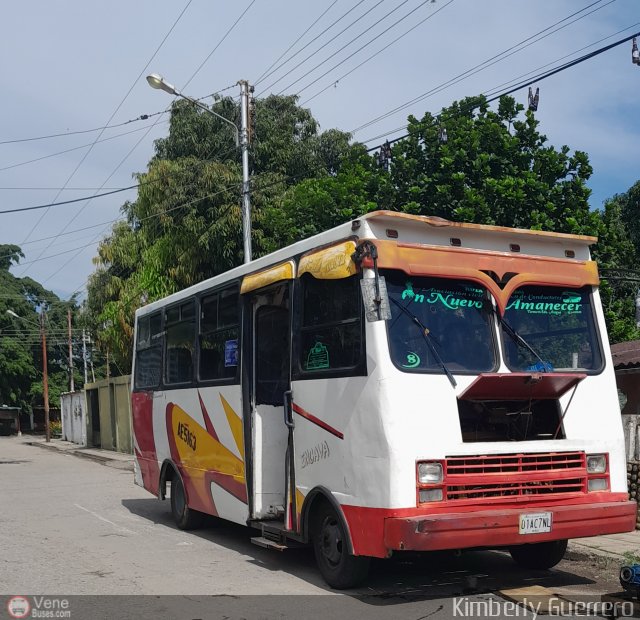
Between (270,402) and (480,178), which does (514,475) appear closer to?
(270,402)

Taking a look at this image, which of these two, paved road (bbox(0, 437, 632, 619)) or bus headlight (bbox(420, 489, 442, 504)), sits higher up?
bus headlight (bbox(420, 489, 442, 504))

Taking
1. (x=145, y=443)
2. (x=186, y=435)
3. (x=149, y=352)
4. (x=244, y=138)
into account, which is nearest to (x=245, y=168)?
(x=244, y=138)

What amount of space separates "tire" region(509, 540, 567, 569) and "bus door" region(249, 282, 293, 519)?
2.39 meters

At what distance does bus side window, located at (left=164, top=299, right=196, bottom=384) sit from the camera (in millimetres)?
10852

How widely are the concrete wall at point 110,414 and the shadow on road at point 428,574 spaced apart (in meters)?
21.5

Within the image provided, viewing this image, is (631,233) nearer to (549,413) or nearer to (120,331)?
(120,331)

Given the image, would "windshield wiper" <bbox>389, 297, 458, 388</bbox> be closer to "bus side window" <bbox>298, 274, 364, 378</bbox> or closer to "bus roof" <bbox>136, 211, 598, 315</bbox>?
"bus side window" <bbox>298, 274, 364, 378</bbox>

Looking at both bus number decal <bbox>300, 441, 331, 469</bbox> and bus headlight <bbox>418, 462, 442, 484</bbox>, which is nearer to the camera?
bus headlight <bbox>418, 462, 442, 484</bbox>

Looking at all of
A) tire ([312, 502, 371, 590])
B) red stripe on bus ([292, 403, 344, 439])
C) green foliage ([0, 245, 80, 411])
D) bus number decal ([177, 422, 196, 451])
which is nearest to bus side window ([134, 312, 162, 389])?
bus number decal ([177, 422, 196, 451])

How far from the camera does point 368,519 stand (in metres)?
6.68

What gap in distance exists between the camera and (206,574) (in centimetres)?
827

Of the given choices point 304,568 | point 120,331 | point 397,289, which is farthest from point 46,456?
point 397,289

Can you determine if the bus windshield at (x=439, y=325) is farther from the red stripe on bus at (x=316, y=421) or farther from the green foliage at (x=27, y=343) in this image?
the green foliage at (x=27, y=343)

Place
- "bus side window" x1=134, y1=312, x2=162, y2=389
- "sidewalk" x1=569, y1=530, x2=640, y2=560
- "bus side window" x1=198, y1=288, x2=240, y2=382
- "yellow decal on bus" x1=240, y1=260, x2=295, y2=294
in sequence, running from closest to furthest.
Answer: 1. "yellow decal on bus" x1=240, y1=260, x2=295, y2=294
2. "sidewalk" x1=569, y1=530, x2=640, y2=560
3. "bus side window" x1=198, y1=288, x2=240, y2=382
4. "bus side window" x1=134, y1=312, x2=162, y2=389
